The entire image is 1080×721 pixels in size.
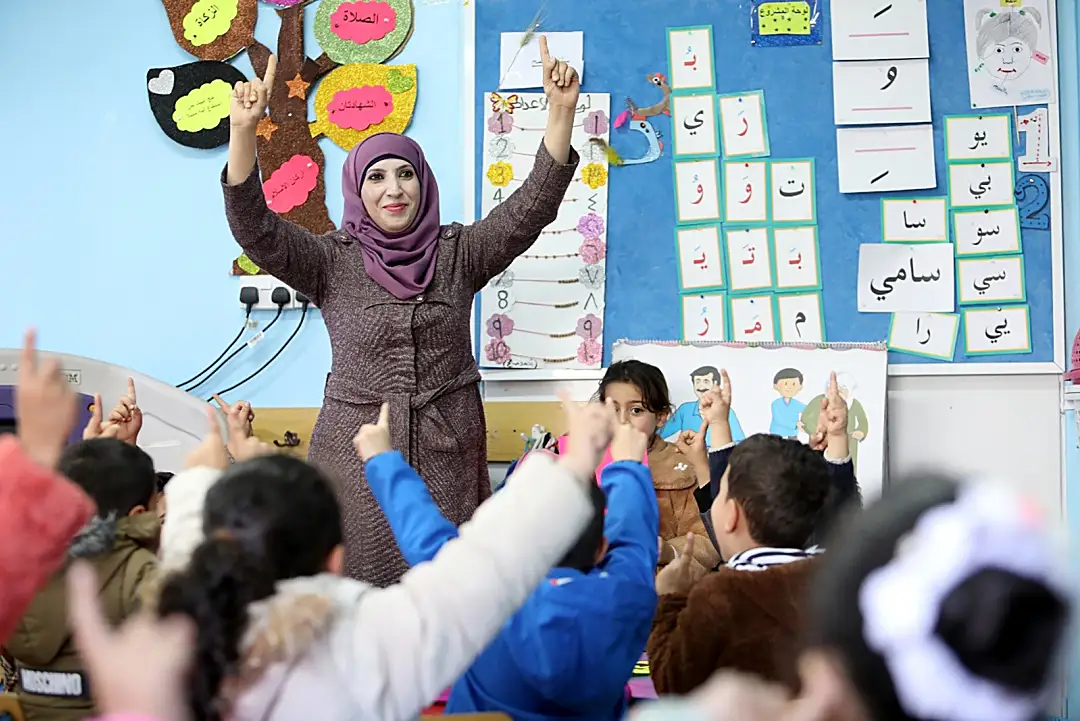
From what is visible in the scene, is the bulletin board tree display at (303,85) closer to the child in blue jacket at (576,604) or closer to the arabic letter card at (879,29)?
the arabic letter card at (879,29)

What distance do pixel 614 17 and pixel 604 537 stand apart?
6.50ft

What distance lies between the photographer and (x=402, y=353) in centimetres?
236

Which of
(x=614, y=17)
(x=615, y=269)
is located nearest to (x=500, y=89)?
(x=614, y=17)

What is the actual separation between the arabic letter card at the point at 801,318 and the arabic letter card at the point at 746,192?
24cm

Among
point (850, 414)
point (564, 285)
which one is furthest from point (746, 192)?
point (850, 414)

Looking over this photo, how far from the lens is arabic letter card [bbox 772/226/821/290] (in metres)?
2.89

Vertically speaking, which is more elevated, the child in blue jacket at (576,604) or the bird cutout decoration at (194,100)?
the bird cutout decoration at (194,100)

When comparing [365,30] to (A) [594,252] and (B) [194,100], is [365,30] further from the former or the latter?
(A) [594,252]

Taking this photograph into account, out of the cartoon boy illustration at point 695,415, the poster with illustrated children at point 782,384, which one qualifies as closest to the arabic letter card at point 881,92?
the poster with illustrated children at point 782,384

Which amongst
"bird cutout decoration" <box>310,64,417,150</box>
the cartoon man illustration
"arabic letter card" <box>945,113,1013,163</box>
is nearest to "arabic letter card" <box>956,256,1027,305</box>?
"arabic letter card" <box>945,113,1013,163</box>

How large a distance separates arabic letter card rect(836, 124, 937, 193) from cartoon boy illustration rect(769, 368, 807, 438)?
0.52m

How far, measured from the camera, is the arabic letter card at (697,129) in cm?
293

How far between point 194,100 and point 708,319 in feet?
5.38

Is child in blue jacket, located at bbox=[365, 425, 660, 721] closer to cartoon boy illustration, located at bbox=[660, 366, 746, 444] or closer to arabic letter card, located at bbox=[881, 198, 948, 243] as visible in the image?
cartoon boy illustration, located at bbox=[660, 366, 746, 444]
